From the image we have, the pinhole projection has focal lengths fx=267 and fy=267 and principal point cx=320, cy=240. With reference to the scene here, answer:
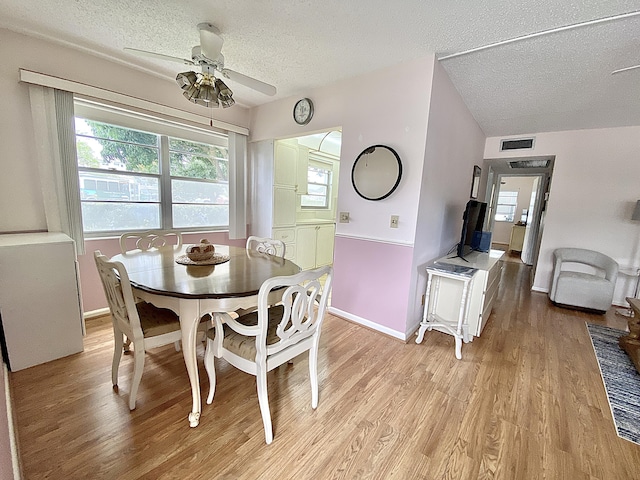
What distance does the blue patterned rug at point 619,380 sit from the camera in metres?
1.62

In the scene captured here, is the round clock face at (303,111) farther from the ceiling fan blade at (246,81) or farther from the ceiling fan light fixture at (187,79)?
→ the ceiling fan light fixture at (187,79)

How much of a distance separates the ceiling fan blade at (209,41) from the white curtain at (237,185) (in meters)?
1.61

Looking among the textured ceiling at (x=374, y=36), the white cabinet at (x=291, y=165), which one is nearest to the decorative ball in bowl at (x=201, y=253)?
the textured ceiling at (x=374, y=36)

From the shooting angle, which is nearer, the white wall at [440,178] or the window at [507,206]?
the white wall at [440,178]

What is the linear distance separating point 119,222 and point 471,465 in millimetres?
3525

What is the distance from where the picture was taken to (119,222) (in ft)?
9.36

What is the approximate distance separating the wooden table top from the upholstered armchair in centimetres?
371

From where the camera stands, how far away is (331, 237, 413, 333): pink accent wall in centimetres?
247

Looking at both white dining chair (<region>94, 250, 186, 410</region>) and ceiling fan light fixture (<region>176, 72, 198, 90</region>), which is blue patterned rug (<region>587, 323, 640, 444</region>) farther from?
ceiling fan light fixture (<region>176, 72, 198, 90</region>)

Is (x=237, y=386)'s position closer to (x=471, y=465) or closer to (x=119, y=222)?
(x=471, y=465)

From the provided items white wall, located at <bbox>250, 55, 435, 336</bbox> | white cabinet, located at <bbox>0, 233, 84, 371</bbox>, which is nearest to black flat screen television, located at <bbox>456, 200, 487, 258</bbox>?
white wall, located at <bbox>250, 55, 435, 336</bbox>

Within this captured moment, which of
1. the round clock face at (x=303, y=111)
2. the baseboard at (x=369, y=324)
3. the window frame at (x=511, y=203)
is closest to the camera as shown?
the baseboard at (x=369, y=324)

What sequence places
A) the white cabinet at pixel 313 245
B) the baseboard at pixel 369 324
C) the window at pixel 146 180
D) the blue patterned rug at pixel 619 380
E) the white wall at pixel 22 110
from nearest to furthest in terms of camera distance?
the blue patterned rug at pixel 619 380
the white wall at pixel 22 110
the baseboard at pixel 369 324
the window at pixel 146 180
the white cabinet at pixel 313 245

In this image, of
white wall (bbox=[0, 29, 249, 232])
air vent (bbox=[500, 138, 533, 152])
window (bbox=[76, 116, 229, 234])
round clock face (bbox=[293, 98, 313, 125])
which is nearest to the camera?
white wall (bbox=[0, 29, 249, 232])
